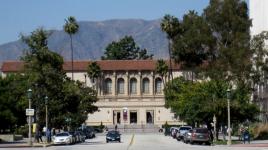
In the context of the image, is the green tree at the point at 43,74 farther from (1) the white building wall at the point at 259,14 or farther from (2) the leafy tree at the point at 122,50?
(2) the leafy tree at the point at 122,50

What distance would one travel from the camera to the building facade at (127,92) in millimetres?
163125

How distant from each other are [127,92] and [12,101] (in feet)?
296

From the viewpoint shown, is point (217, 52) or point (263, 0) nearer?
point (217, 52)

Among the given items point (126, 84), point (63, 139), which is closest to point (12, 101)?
point (63, 139)

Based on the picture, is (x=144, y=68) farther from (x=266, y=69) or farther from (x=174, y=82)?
(x=266, y=69)

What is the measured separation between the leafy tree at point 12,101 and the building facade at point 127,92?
81.8 metres

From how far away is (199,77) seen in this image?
88.5 meters

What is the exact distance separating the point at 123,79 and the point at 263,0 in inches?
2913

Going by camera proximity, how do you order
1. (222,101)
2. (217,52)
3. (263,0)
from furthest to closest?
1. (263,0)
2. (217,52)
3. (222,101)

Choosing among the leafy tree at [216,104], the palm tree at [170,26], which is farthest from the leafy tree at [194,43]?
the palm tree at [170,26]

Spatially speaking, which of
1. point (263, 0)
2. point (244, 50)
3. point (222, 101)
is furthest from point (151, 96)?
point (222, 101)

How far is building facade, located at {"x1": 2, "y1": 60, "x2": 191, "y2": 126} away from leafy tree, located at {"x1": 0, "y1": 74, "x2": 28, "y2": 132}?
81.8 metres

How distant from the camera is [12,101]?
3019 inches

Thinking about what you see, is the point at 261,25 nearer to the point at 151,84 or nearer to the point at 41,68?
the point at 41,68
